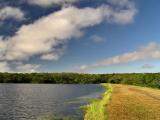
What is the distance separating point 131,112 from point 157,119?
5505mm

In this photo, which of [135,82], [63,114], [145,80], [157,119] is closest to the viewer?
[157,119]

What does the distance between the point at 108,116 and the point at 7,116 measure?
57.2 feet

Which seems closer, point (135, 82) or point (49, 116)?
→ point (49, 116)

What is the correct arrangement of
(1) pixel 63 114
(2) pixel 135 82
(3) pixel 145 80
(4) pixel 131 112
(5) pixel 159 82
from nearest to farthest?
1. (4) pixel 131 112
2. (1) pixel 63 114
3. (5) pixel 159 82
4. (3) pixel 145 80
5. (2) pixel 135 82

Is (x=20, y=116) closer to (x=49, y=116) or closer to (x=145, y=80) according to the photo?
(x=49, y=116)

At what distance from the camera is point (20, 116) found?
4834 centimetres

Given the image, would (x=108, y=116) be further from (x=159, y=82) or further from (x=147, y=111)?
(x=159, y=82)

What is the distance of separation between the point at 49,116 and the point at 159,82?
104026mm

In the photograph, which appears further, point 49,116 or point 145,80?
point 145,80

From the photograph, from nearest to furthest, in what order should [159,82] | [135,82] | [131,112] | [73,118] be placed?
[131,112] < [73,118] < [159,82] < [135,82]

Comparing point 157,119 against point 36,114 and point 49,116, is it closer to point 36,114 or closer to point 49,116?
point 49,116

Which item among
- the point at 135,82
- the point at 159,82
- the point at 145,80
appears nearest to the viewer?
the point at 159,82

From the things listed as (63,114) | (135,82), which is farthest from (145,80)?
(63,114)

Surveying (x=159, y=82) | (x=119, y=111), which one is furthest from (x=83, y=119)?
(x=159, y=82)
